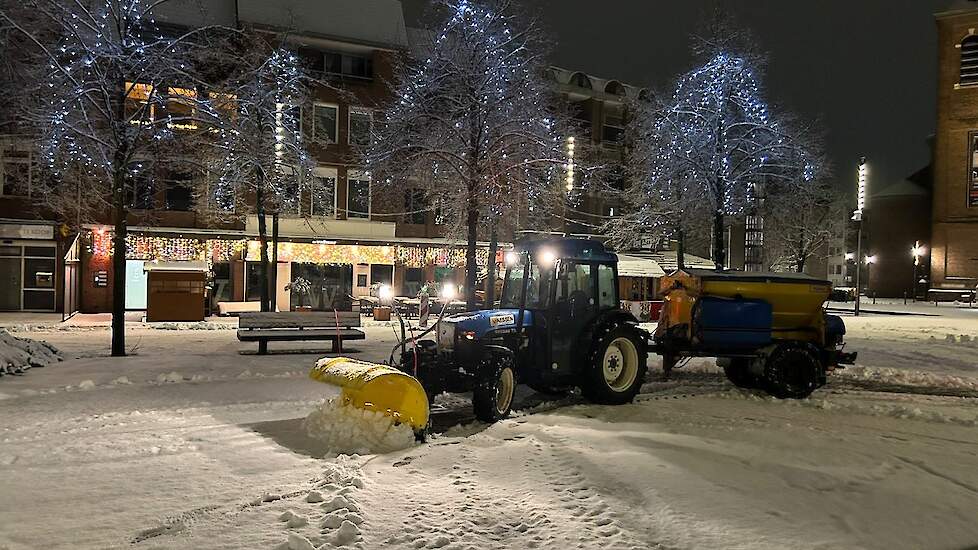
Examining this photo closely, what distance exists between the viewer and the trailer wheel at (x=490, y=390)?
901 cm

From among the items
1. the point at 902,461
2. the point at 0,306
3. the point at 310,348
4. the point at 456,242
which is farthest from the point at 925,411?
the point at 0,306

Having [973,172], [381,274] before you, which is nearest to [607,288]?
[381,274]

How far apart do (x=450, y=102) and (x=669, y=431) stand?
12482mm

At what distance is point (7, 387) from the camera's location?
36.0 feet

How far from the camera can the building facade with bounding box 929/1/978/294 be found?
169ft

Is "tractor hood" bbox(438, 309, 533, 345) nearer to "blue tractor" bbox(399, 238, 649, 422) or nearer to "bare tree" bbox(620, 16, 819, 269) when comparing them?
"blue tractor" bbox(399, 238, 649, 422)

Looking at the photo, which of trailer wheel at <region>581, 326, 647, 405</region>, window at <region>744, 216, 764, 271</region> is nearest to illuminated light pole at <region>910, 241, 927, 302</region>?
window at <region>744, 216, 764, 271</region>

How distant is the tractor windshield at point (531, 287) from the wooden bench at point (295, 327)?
21.5 ft

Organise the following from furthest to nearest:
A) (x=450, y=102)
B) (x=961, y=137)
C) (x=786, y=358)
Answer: (x=961, y=137), (x=450, y=102), (x=786, y=358)

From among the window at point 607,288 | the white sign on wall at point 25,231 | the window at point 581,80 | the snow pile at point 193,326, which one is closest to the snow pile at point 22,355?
the snow pile at point 193,326

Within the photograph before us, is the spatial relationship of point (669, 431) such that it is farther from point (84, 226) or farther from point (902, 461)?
point (84, 226)

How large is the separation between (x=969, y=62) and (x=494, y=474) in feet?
194

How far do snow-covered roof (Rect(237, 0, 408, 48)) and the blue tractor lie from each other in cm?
2511

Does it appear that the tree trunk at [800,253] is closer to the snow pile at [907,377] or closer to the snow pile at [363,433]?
the snow pile at [907,377]
